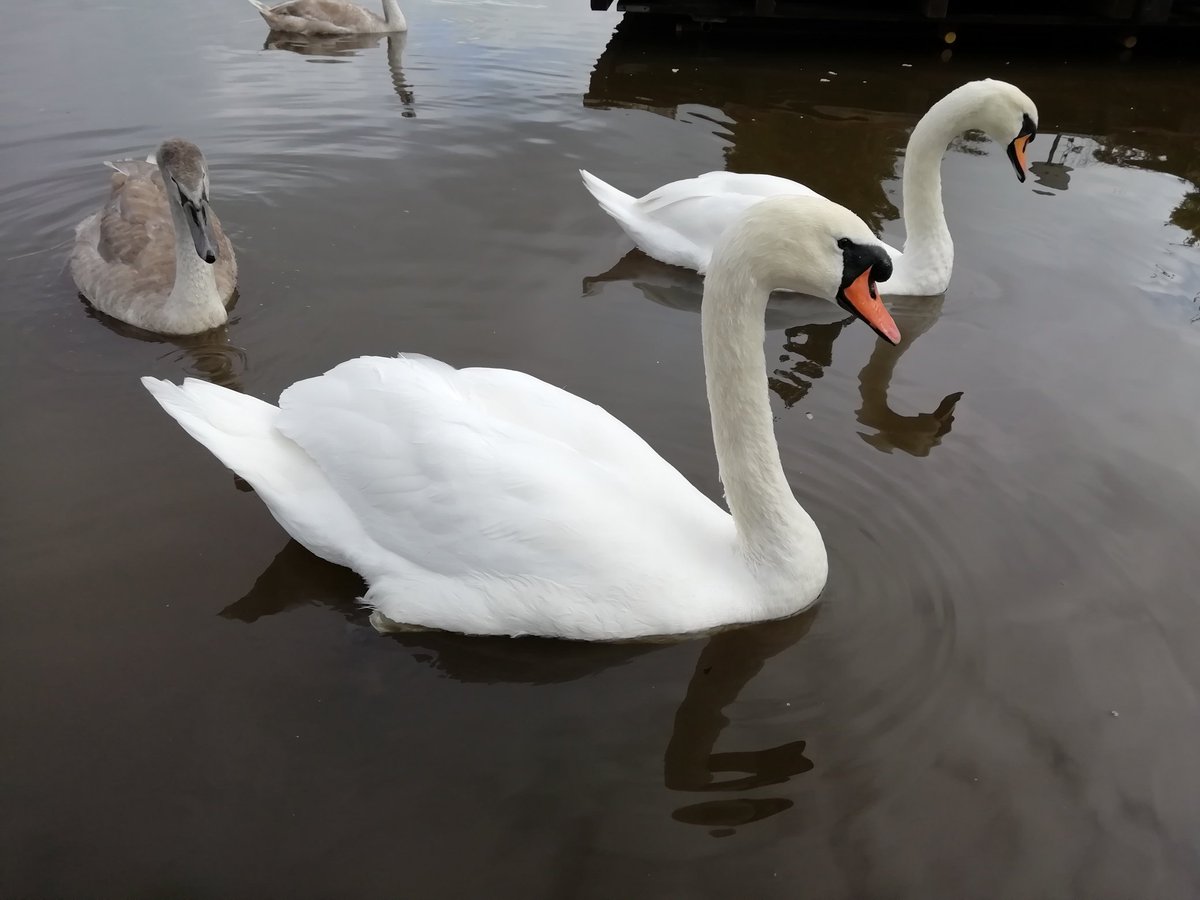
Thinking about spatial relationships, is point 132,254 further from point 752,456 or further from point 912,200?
point 912,200

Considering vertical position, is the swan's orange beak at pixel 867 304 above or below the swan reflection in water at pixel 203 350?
above

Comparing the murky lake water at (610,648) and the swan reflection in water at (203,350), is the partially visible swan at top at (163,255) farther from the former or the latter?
the murky lake water at (610,648)

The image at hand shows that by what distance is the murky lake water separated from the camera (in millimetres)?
2939

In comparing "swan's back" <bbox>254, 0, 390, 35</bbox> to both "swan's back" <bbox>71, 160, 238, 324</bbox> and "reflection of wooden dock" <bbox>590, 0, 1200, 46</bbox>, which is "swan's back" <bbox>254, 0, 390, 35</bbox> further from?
"swan's back" <bbox>71, 160, 238, 324</bbox>

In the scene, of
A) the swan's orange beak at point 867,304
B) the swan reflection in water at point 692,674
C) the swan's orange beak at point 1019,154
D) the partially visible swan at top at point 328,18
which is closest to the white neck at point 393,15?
the partially visible swan at top at point 328,18

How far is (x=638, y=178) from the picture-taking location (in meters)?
8.56

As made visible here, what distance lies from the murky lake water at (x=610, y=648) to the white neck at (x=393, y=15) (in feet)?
18.2

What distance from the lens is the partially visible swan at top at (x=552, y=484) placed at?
3.26 meters

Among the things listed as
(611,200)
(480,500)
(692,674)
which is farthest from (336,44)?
(692,674)

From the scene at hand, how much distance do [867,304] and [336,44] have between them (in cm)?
1156

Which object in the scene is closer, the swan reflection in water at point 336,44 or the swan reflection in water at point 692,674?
the swan reflection in water at point 692,674

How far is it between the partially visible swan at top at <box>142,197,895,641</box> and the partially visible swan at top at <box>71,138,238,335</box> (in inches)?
78.1

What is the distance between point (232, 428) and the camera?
388cm

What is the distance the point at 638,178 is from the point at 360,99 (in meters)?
3.65
